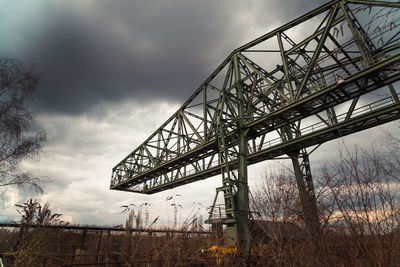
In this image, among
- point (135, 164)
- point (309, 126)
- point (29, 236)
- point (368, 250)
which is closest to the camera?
point (368, 250)

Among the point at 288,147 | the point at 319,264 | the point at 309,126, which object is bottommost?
the point at 319,264

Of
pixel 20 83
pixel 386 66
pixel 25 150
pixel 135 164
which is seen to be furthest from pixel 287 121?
pixel 135 164

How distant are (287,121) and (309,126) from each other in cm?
218

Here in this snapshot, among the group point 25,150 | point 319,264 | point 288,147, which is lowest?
point 319,264

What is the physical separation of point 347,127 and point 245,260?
40.8 feet

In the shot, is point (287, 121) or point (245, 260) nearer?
point (245, 260)

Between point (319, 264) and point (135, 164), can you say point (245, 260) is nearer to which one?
point (319, 264)

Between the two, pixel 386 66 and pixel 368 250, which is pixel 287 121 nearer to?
pixel 386 66

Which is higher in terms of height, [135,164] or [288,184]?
[135,164]

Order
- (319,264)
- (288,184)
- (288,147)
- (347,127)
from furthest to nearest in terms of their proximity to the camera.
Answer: (288,147) → (347,127) → (288,184) → (319,264)

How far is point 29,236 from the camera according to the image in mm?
5164

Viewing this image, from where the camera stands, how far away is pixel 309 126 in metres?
14.3

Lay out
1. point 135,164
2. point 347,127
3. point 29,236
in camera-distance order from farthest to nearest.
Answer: point 135,164 < point 347,127 < point 29,236

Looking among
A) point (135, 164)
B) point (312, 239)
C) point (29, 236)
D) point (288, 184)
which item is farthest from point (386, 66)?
point (135, 164)
